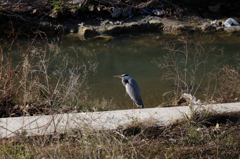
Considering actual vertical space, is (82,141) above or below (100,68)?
above

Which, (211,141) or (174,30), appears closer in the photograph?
(211,141)

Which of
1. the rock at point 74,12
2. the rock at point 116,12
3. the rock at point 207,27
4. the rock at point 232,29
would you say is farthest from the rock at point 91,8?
the rock at point 232,29

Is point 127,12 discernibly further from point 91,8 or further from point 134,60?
point 134,60

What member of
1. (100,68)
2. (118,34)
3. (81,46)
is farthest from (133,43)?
(100,68)

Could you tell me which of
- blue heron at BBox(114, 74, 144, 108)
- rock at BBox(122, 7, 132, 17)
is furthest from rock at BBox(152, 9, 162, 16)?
blue heron at BBox(114, 74, 144, 108)

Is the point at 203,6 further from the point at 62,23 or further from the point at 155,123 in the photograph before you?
the point at 155,123

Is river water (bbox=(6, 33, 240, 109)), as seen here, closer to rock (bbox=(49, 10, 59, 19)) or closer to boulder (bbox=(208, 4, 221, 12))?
rock (bbox=(49, 10, 59, 19))

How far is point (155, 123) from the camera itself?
9.70 feet

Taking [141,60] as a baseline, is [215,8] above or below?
above

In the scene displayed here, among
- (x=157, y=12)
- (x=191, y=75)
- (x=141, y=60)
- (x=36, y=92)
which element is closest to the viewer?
(x=36, y=92)

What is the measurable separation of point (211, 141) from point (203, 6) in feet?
31.8

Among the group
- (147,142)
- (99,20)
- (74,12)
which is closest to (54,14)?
(74,12)

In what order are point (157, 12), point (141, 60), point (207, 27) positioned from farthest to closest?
point (157, 12)
point (207, 27)
point (141, 60)

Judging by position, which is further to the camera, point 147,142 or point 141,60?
point 141,60
